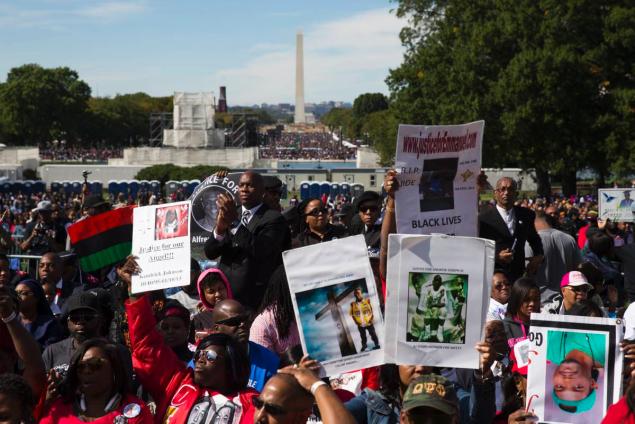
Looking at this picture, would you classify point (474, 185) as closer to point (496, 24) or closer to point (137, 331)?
point (137, 331)

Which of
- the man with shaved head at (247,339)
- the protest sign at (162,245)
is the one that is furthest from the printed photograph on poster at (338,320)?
the protest sign at (162,245)

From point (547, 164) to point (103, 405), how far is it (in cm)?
3968

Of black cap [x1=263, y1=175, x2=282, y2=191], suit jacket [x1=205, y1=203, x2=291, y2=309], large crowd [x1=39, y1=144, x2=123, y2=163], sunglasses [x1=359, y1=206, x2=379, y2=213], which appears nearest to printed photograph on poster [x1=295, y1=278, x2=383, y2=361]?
suit jacket [x1=205, y1=203, x2=291, y2=309]

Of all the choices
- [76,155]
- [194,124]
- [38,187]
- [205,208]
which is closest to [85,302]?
[205,208]

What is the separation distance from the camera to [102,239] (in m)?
8.32

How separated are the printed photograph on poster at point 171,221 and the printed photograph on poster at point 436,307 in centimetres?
227

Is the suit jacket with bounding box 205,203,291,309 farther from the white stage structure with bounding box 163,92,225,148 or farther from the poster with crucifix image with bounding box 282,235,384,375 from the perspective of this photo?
the white stage structure with bounding box 163,92,225,148

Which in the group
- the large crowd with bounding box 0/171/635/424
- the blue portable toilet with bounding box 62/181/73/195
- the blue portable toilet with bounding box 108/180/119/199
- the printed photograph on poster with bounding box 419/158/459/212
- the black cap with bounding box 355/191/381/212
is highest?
the printed photograph on poster with bounding box 419/158/459/212

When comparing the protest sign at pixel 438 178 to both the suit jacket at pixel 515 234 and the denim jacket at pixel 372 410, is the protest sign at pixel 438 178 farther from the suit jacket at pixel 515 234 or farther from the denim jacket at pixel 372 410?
the denim jacket at pixel 372 410

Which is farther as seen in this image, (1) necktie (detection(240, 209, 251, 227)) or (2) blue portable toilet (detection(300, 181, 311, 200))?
(2) blue portable toilet (detection(300, 181, 311, 200))

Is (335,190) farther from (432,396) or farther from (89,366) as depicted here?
(432,396)

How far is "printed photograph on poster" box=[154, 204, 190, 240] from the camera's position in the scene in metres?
7.07

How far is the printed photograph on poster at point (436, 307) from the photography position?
17.2ft

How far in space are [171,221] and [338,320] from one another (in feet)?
7.28
